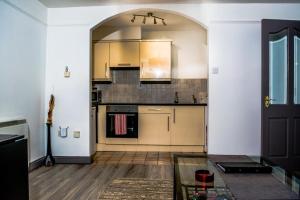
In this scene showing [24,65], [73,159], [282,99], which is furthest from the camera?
[73,159]

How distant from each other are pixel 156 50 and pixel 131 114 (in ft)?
4.59

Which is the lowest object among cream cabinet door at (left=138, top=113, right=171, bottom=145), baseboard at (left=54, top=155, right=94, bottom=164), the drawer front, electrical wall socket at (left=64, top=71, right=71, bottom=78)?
baseboard at (left=54, top=155, right=94, bottom=164)

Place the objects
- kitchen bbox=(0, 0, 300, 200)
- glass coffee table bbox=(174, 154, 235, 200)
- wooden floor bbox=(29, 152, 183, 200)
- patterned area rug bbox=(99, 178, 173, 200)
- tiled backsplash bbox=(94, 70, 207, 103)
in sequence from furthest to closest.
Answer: tiled backsplash bbox=(94, 70, 207, 103) < kitchen bbox=(0, 0, 300, 200) < wooden floor bbox=(29, 152, 183, 200) < patterned area rug bbox=(99, 178, 173, 200) < glass coffee table bbox=(174, 154, 235, 200)

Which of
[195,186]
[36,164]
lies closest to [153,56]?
[36,164]

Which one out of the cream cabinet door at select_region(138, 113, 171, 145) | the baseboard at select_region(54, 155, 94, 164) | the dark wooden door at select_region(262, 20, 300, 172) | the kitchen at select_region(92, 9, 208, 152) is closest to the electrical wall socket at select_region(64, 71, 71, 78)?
Answer: the kitchen at select_region(92, 9, 208, 152)

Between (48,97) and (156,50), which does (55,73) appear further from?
(156,50)

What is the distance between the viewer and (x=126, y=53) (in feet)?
18.0

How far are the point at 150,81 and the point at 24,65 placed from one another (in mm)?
2662

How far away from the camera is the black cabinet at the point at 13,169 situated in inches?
78.2

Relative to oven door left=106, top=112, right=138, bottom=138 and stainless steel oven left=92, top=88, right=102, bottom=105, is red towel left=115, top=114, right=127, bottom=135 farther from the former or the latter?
stainless steel oven left=92, top=88, right=102, bottom=105

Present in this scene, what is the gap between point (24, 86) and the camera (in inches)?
140

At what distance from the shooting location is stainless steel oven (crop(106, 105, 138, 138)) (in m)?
5.10

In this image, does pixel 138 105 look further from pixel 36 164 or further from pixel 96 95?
pixel 36 164

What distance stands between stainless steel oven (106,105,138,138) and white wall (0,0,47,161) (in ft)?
4.34
